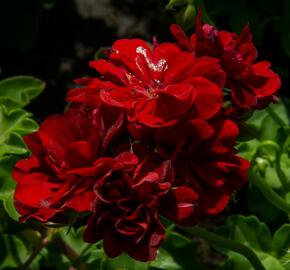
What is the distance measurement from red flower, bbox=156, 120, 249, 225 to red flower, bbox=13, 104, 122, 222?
12 centimetres

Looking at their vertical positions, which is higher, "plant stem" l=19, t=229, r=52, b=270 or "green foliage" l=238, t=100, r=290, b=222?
"green foliage" l=238, t=100, r=290, b=222

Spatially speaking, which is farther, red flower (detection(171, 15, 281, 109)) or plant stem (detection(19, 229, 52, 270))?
plant stem (detection(19, 229, 52, 270))

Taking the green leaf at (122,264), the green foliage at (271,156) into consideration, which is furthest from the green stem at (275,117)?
the green leaf at (122,264)

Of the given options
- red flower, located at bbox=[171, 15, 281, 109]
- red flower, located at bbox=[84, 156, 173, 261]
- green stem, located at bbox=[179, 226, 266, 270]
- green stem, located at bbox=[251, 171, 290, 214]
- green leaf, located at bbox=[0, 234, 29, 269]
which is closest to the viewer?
red flower, located at bbox=[84, 156, 173, 261]

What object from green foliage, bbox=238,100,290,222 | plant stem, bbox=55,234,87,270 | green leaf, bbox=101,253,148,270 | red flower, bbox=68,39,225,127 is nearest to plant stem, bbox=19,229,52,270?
plant stem, bbox=55,234,87,270

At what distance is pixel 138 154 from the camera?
4.68 ft

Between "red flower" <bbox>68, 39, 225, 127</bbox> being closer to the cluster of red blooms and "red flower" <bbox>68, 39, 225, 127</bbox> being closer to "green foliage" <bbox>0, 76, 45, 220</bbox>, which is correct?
the cluster of red blooms

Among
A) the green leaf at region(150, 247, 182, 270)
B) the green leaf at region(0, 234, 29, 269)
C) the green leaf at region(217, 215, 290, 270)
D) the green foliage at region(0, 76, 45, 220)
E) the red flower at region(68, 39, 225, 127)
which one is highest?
the red flower at region(68, 39, 225, 127)

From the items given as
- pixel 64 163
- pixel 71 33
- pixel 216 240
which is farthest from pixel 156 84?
pixel 71 33

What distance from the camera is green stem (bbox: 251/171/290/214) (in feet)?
6.06

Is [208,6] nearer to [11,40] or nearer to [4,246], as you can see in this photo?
[11,40]

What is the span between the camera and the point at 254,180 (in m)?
1.84

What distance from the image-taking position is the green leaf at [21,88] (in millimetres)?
2312

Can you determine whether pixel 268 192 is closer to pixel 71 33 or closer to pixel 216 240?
pixel 216 240
